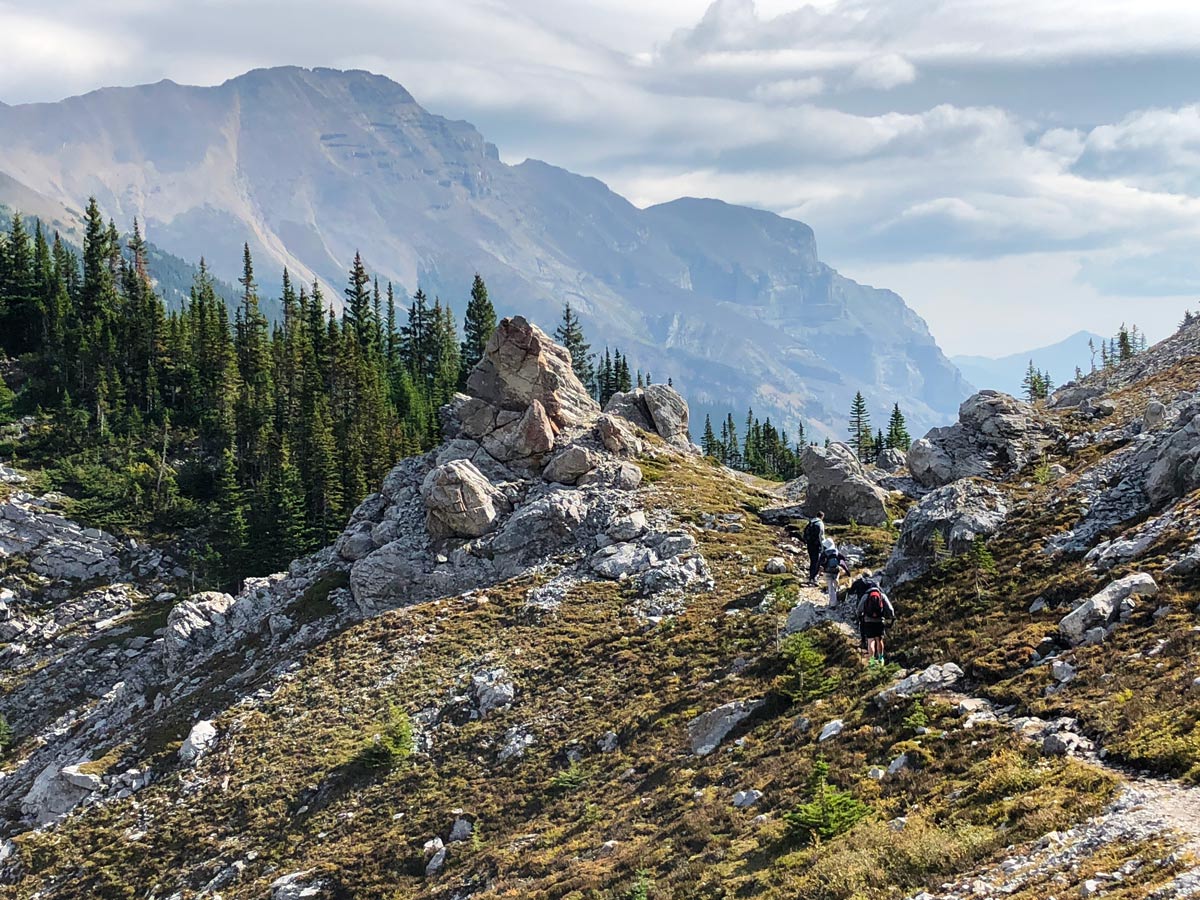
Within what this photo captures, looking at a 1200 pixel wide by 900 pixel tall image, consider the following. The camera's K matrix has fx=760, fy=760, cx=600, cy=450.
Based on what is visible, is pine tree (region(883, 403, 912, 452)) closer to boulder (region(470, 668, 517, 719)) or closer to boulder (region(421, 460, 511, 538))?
boulder (region(421, 460, 511, 538))

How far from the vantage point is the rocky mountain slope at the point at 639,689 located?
1642 cm

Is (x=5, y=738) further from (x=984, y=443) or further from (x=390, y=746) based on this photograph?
(x=984, y=443)

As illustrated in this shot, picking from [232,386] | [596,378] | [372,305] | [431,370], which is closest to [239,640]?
[232,386]

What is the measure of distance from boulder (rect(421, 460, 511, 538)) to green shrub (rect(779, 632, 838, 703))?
975 inches

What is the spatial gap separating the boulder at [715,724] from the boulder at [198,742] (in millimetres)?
24064

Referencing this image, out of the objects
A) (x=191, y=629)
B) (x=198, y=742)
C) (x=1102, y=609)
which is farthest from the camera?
(x=191, y=629)

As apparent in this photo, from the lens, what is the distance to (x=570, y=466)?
51094 millimetres

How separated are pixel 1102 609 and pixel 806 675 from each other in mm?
8935

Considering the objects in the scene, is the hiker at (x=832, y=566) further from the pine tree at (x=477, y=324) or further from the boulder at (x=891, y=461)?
the pine tree at (x=477, y=324)

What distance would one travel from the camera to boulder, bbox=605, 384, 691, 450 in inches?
2591

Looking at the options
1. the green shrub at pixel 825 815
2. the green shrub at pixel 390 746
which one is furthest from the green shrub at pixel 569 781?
the green shrub at pixel 825 815

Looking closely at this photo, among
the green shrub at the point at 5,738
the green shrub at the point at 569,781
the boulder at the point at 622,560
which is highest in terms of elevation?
the boulder at the point at 622,560

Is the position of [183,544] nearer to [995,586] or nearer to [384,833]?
[384,833]

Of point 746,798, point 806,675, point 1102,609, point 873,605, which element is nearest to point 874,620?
point 873,605
